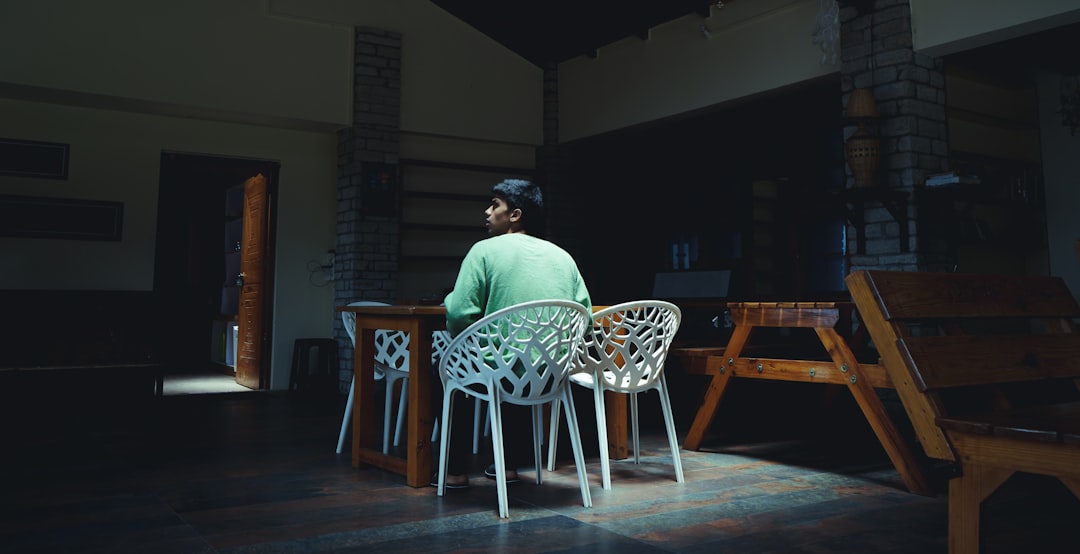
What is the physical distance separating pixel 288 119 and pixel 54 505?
444cm

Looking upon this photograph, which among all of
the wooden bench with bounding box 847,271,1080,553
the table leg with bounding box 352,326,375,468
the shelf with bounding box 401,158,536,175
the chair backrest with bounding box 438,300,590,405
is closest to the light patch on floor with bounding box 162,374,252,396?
the shelf with bounding box 401,158,536,175

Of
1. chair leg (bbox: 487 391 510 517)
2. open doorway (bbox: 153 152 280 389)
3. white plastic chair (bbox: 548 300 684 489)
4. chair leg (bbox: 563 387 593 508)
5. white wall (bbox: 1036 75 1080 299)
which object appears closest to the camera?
chair leg (bbox: 487 391 510 517)

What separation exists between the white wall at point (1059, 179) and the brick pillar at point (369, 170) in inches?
215

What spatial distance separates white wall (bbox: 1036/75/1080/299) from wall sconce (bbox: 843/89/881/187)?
8.09 feet

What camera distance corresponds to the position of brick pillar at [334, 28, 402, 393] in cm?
670

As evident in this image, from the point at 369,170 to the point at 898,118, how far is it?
4.19 meters

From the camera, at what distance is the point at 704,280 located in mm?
6527

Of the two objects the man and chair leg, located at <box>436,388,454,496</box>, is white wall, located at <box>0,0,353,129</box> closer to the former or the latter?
the man

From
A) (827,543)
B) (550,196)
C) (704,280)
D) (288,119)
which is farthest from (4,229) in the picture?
(827,543)

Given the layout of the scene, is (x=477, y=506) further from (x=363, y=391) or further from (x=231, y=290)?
(x=231, y=290)

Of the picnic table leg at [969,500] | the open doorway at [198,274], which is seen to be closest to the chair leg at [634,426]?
the picnic table leg at [969,500]

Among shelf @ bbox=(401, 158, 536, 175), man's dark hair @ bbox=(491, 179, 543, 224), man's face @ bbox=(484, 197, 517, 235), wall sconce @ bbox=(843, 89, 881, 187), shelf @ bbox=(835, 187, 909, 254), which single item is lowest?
man's face @ bbox=(484, 197, 517, 235)

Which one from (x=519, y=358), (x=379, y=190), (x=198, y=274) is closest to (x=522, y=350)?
(x=519, y=358)

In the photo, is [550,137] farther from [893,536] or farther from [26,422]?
[893,536]
